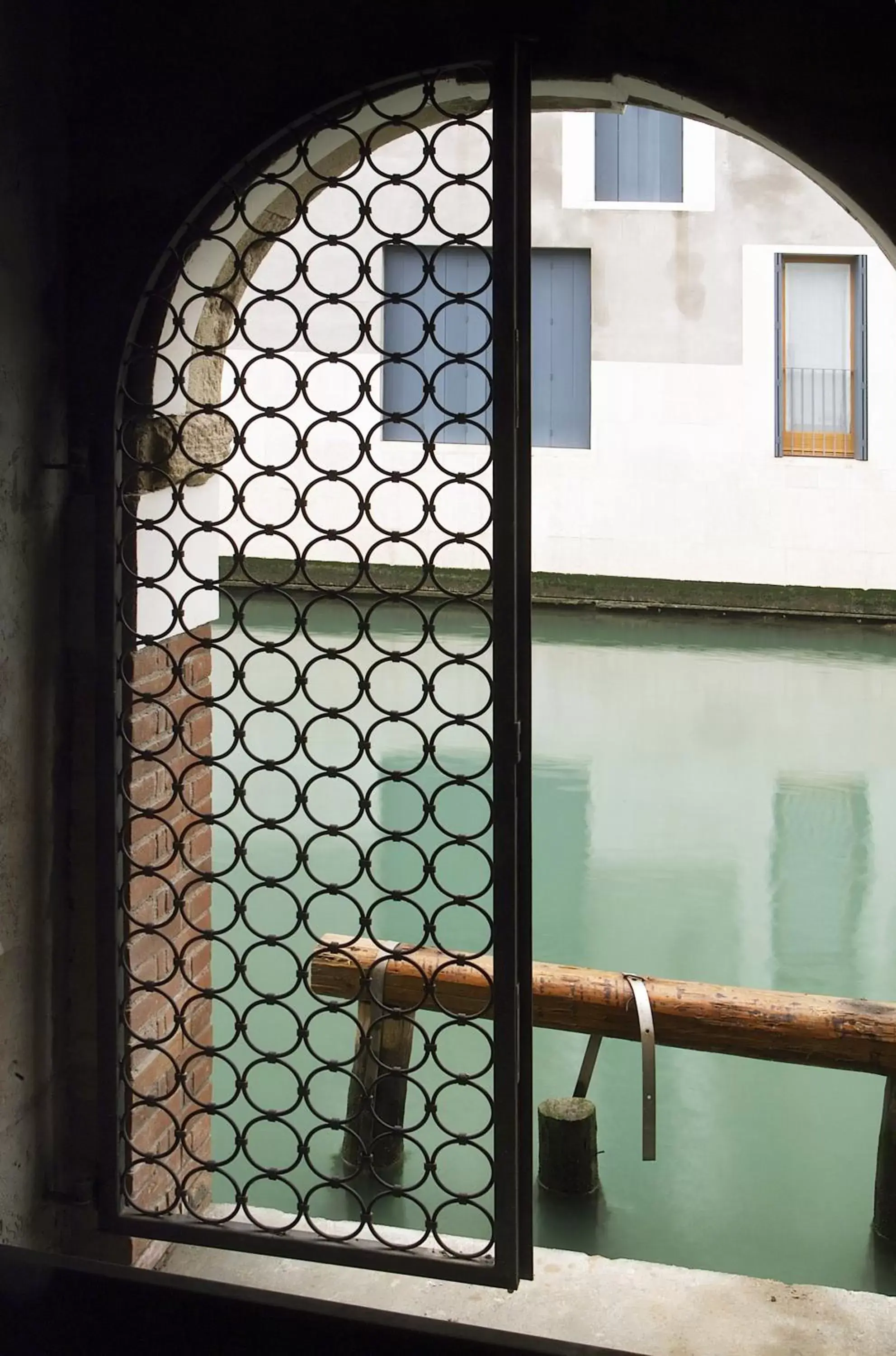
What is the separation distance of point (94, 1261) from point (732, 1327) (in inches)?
90.5

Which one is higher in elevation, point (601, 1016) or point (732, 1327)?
point (601, 1016)

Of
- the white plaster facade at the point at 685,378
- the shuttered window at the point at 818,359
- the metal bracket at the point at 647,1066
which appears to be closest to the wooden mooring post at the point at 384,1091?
the metal bracket at the point at 647,1066

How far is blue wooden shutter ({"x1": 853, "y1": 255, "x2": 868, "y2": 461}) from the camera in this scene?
43.4ft

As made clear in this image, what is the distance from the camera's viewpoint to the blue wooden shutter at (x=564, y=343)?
44.3ft

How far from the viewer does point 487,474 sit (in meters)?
12.8

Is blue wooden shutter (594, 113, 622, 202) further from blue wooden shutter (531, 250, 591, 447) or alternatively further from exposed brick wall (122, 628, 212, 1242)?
exposed brick wall (122, 628, 212, 1242)

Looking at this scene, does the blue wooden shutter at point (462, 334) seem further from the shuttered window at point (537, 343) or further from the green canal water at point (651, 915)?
the green canal water at point (651, 915)

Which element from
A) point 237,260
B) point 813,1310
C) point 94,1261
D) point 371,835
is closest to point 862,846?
point 371,835

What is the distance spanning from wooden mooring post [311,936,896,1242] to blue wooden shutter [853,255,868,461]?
32.9 ft

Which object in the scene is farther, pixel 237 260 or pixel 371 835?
pixel 371 835

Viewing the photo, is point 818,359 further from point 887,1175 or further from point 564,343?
point 887,1175

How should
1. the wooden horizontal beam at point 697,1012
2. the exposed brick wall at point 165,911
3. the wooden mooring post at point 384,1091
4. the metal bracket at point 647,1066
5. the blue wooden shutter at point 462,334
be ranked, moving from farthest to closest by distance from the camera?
1. the blue wooden shutter at point 462,334
2. the wooden mooring post at point 384,1091
3. the wooden horizontal beam at point 697,1012
4. the metal bracket at point 647,1066
5. the exposed brick wall at point 165,911

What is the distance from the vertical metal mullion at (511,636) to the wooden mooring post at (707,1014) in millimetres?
1375

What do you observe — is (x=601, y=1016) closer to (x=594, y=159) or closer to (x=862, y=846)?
(x=862, y=846)
